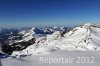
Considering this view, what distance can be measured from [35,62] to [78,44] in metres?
17.0

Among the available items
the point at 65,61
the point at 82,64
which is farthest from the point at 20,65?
the point at 82,64

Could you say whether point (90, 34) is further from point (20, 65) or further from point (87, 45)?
point (20, 65)

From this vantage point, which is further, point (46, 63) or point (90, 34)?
point (90, 34)

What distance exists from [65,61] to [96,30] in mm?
25385

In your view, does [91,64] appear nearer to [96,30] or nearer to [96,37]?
[96,37]

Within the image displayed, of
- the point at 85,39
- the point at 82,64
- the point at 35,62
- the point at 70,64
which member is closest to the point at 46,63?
the point at 35,62

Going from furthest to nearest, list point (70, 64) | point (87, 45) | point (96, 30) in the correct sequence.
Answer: point (96, 30) < point (87, 45) < point (70, 64)

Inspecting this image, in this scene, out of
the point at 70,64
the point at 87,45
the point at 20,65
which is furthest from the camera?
the point at 87,45

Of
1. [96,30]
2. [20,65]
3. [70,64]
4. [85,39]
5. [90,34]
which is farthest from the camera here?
[96,30]

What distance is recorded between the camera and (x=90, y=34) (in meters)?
37.2

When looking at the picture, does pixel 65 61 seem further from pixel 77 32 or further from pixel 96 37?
pixel 77 32

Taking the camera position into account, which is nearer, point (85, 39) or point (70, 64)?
point (70, 64)

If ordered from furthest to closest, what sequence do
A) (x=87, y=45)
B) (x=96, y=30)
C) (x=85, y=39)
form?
(x=96, y=30) < (x=85, y=39) < (x=87, y=45)

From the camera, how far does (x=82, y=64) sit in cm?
1664
